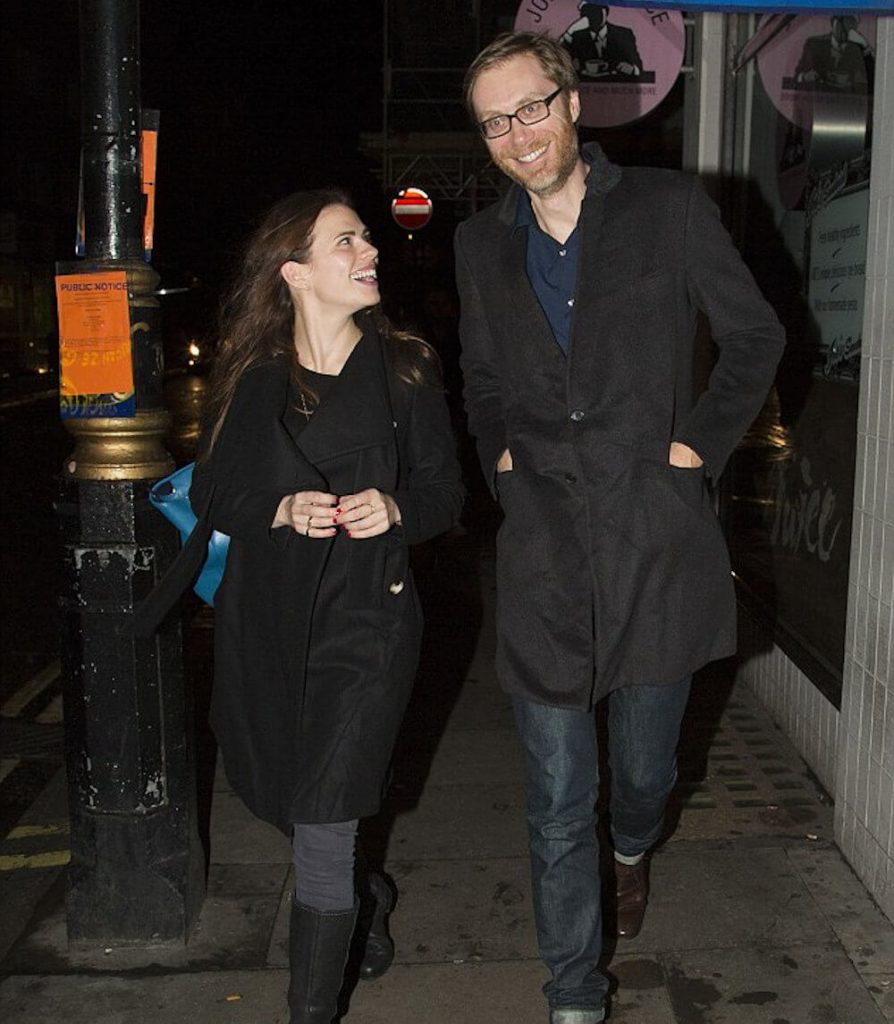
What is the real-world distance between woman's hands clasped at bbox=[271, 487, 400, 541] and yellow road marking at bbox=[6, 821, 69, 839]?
261 centimetres

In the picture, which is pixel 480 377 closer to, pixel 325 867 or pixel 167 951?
pixel 325 867

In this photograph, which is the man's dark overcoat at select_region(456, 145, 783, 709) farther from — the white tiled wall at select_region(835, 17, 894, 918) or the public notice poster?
the public notice poster

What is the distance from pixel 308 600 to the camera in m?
3.04

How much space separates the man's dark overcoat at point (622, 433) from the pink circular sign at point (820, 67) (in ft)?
6.29

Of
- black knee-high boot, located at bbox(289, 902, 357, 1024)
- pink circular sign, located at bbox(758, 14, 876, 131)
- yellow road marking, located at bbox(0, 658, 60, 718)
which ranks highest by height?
pink circular sign, located at bbox(758, 14, 876, 131)

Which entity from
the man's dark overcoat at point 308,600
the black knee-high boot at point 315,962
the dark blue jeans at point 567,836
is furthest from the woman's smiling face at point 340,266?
the black knee-high boot at point 315,962

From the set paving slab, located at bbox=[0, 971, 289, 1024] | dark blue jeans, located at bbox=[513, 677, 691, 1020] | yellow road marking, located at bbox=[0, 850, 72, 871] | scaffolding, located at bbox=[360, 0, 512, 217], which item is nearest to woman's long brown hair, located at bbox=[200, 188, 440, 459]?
dark blue jeans, located at bbox=[513, 677, 691, 1020]

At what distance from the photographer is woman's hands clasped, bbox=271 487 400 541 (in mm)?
2861

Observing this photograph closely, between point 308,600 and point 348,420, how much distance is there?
0.45 m

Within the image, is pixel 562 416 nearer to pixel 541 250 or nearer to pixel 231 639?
pixel 541 250

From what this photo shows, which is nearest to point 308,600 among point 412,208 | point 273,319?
point 273,319

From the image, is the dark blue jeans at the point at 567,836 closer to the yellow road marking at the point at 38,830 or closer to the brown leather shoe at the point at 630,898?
the brown leather shoe at the point at 630,898

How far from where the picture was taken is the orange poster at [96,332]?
352 centimetres

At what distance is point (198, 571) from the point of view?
320 centimetres
